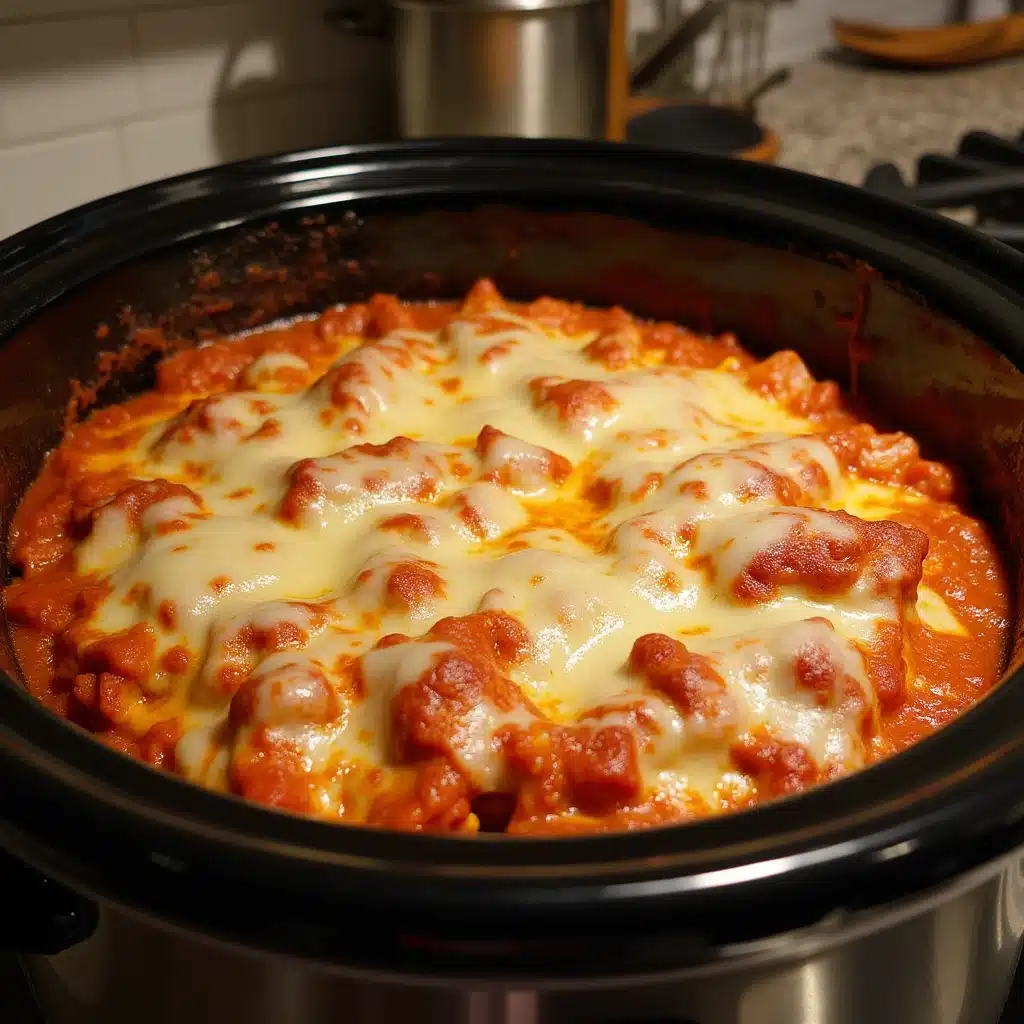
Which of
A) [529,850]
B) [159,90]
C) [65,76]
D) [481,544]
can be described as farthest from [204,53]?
[529,850]

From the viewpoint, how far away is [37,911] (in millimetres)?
696

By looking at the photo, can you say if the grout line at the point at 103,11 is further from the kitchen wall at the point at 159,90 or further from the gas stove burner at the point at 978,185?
the gas stove burner at the point at 978,185

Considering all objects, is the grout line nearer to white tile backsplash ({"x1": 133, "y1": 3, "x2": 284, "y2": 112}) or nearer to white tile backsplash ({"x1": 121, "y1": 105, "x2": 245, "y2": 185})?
white tile backsplash ({"x1": 133, "y1": 3, "x2": 284, "y2": 112})

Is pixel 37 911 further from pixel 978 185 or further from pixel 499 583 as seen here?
pixel 978 185

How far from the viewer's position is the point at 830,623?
924 mm

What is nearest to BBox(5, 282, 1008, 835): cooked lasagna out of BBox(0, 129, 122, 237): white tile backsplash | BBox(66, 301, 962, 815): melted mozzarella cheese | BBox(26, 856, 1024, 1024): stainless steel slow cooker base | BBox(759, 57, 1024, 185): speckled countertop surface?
BBox(66, 301, 962, 815): melted mozzarella cheese

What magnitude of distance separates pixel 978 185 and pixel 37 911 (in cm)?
168

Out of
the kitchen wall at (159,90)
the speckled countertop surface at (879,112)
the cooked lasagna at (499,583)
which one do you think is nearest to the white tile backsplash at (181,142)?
the kitchen wall at (159,90)

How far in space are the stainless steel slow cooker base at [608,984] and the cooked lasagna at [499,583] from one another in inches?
5.1

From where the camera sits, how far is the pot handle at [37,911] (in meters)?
0.67

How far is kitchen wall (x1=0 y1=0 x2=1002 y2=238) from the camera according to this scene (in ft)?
5.37

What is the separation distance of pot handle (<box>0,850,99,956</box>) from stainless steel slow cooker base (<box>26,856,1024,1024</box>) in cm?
1

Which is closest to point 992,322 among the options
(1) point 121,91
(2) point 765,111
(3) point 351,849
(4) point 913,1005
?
(4) point 913,1005

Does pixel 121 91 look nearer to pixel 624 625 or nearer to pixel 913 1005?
pixel 624 625
